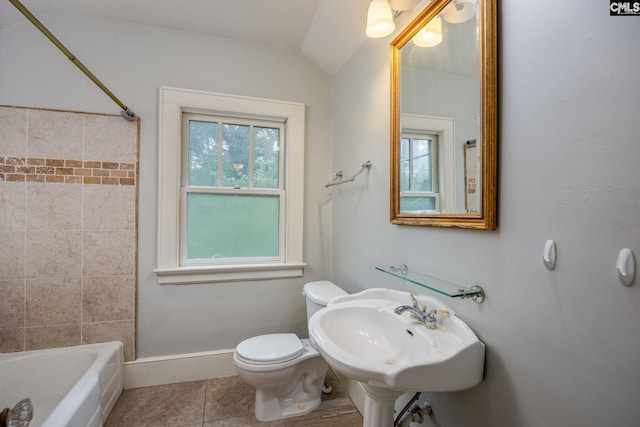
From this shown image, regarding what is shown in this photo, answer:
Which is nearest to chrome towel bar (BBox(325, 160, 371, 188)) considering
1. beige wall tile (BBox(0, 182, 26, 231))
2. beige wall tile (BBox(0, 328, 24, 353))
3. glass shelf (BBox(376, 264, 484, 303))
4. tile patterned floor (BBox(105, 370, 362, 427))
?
glass shelf (BBox(376, 264, 484, 303))

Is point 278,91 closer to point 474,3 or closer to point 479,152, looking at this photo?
point 474,3

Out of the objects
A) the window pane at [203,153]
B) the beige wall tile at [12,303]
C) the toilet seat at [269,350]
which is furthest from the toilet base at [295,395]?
the beige wall tile at [12,303]

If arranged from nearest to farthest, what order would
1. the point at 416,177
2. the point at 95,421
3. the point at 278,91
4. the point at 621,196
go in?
the point at 621,196, the point at 416,177, the point at 95,421, the point at 278,91

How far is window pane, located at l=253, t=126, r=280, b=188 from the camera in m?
2.09

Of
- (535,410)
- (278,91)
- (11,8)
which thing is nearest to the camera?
(535,410)

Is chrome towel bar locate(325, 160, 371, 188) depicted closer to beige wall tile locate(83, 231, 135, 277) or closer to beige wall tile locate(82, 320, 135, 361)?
beige wall tile locate(83, 231, 135, 277)

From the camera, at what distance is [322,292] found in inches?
66.9

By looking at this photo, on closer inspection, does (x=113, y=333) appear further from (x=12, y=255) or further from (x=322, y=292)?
(x=322, y=292)

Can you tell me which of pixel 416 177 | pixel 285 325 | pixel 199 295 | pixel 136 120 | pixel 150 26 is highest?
pixel 150 26

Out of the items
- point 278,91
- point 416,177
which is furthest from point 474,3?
point 278,91

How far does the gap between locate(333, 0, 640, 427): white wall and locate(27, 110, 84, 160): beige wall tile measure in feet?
7.30

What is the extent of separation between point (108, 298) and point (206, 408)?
0.94 m

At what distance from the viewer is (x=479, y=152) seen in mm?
886

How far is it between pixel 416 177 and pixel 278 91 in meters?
1.36
